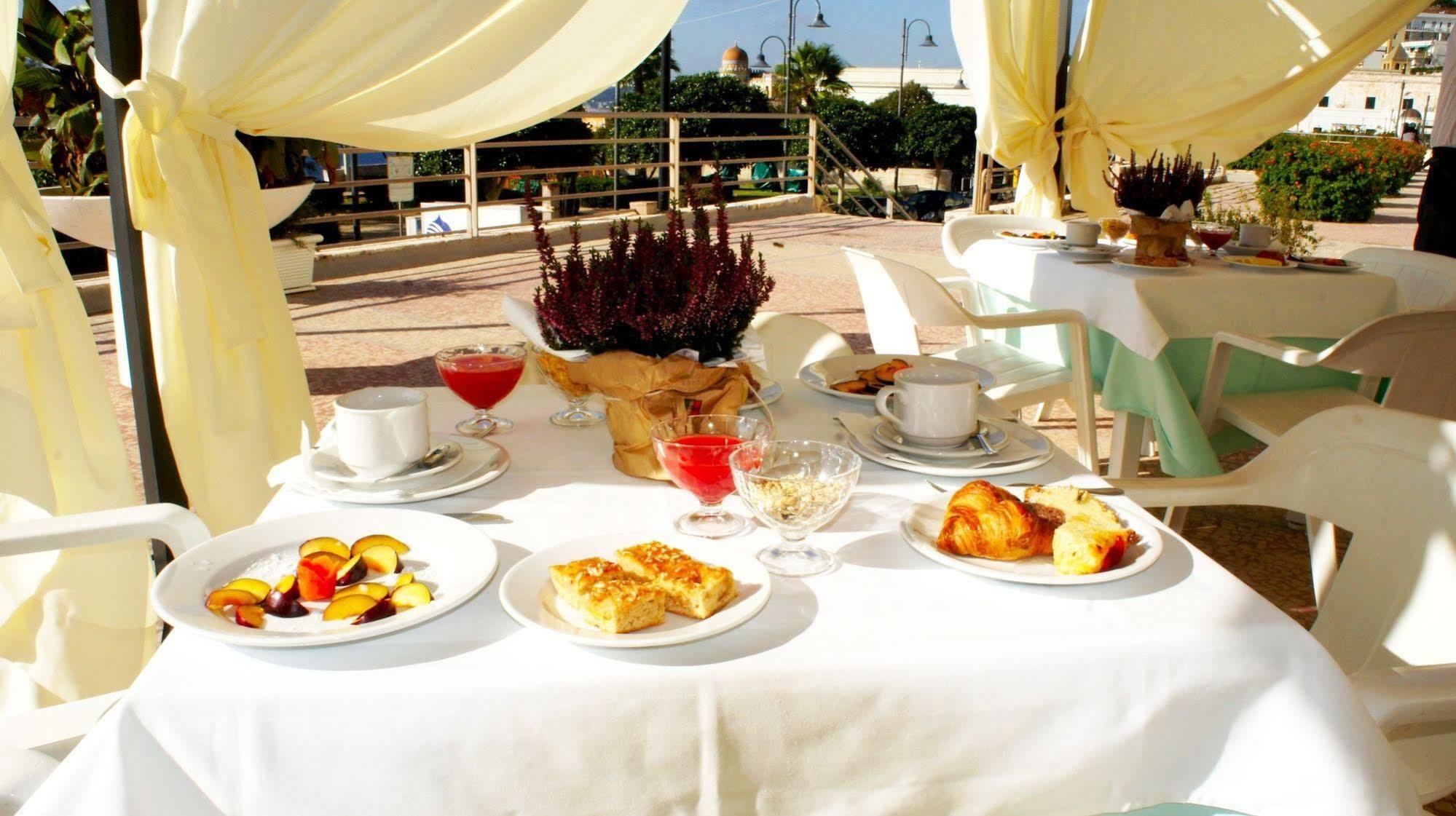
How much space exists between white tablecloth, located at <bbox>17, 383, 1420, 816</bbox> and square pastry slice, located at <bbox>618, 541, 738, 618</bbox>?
4 centimetres

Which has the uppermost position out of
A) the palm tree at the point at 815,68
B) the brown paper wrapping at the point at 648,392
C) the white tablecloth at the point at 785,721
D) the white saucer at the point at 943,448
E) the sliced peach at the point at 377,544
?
the palm tree at the point at 815,68

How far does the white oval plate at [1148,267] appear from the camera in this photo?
10.4 ft

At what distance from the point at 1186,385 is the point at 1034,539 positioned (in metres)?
2.26

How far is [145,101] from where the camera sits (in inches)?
78.3

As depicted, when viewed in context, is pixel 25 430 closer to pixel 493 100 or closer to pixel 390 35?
pixel 390 35

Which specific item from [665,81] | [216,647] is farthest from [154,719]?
[665,81]

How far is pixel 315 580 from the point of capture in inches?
39.2

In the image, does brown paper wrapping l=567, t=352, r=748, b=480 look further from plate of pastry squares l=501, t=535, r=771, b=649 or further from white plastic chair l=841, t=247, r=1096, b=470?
white plastic chair l=841, t=247, r=1096, b=470

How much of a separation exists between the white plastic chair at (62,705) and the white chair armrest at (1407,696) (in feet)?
4.31

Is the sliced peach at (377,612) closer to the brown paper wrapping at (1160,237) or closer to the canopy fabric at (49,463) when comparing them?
the canopy fabric at (49,463)

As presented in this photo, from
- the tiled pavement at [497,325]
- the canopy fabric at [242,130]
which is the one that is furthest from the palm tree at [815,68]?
the canopy fabric at [242,130]

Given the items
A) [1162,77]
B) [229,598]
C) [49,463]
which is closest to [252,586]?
[229,598]

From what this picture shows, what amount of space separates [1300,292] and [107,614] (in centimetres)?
312

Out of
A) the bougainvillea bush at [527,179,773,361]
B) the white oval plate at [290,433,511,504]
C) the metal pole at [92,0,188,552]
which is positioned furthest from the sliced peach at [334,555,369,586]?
the metal pole at [92,0,188,552]
